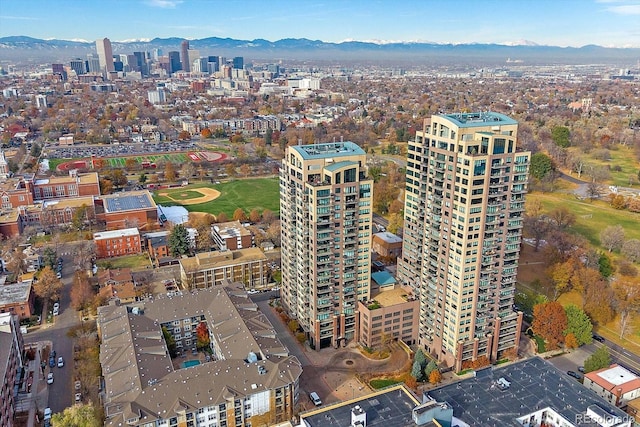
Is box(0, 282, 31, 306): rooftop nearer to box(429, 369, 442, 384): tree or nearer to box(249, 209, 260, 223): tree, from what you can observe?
box(249, 209, 260, 223): tree

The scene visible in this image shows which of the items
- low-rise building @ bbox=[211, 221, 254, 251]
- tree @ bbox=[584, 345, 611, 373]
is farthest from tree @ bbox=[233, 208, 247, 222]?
tree @ bbox=[584, 345, 611, 373]

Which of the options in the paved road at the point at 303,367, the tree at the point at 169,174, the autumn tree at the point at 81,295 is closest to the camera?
the paved road at the point at 303,367

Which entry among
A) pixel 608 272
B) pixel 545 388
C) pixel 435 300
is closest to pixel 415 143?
pixel 435 300

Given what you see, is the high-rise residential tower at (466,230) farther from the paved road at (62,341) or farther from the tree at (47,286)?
the tree at (47,286)

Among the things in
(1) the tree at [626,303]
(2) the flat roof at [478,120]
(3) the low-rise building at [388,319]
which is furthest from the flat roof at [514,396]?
(2) the flat roof at [478,120]

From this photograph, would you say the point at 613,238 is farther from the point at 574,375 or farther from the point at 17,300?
the point at 17,300

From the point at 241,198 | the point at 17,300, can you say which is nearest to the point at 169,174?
the point at 241,198
